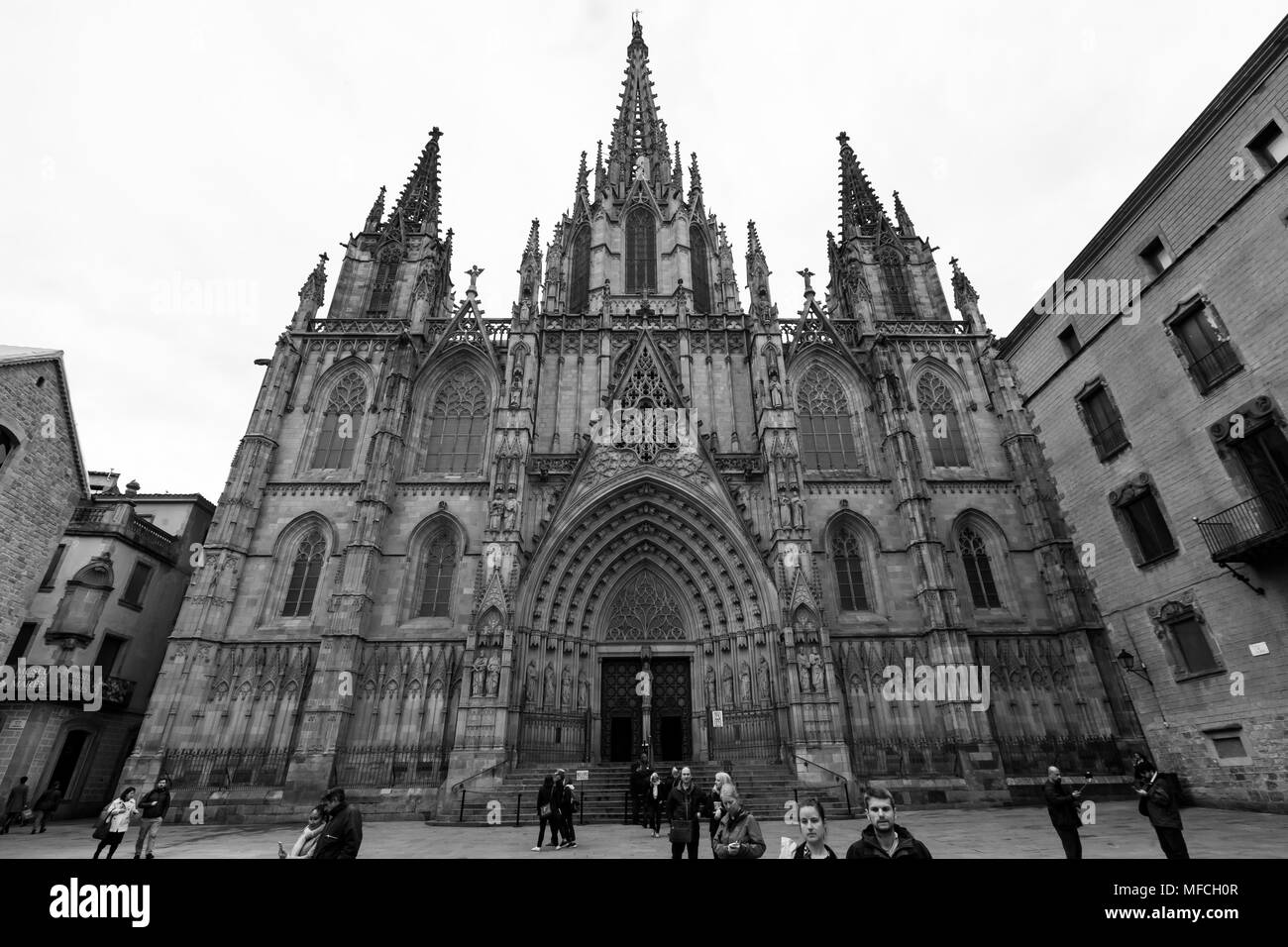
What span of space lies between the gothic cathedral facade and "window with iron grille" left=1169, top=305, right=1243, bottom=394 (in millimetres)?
9245

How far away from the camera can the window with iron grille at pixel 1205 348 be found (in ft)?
46.2

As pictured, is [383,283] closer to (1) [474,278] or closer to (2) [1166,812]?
(1) [474,278]

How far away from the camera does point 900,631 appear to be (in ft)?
69.2

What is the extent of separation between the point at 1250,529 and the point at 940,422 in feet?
44.2

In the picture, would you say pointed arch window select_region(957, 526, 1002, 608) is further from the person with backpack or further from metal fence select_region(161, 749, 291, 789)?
metal fence select_region(161, 749, 291, 789)

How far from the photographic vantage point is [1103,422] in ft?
57.2

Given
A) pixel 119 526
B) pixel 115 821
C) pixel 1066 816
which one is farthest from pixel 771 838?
pixel 119 526

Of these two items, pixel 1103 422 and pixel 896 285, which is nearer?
pixel 1103 422

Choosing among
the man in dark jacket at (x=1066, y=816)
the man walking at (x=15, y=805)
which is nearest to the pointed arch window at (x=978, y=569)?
the man in dark jacket at (x=1066, y=816)

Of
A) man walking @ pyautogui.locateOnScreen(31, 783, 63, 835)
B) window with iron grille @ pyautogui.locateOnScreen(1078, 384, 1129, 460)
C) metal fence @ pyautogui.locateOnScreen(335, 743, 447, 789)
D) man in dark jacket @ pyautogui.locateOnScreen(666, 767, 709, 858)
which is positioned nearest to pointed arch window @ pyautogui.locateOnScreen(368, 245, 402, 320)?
metal fence @ pyautogui.locateOnScreen(335, 743, 447, 789)

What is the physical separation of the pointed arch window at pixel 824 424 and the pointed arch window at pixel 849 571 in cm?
333

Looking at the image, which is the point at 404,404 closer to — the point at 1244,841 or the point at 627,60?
the point at 1244,841

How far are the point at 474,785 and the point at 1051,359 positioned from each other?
73.2 feet
